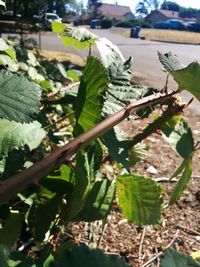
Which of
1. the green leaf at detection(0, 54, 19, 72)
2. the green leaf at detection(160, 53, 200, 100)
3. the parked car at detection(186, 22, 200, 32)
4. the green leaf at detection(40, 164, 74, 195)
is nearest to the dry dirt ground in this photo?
the green leaf at detection(0, 54, 19, 72)

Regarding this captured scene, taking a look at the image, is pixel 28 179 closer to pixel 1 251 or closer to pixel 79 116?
pixel 1 251

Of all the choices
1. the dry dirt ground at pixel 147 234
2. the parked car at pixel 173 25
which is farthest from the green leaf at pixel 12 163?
the parked car at pixel 173 25

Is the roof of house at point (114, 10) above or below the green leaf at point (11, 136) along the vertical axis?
below

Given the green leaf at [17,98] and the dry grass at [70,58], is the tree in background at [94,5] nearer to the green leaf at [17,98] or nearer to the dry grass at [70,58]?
the dry grass at [70,58]

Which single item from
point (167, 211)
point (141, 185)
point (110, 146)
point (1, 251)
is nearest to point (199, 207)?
point (167, 211)

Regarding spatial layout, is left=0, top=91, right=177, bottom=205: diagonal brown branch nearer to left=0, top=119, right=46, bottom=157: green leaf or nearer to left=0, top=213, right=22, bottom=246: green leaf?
left=0, top=119, right=46, bottom=157: green leaf

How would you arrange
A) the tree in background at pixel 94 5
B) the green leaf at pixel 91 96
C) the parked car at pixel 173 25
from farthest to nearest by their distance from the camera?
the tree in background at pixel 94 5
the parked car at pixel 173 25
the green leaf at pixel 91 96

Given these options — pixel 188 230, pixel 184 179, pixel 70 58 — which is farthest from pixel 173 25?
pixel 184 179

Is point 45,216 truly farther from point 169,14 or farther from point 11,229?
point 169,14
